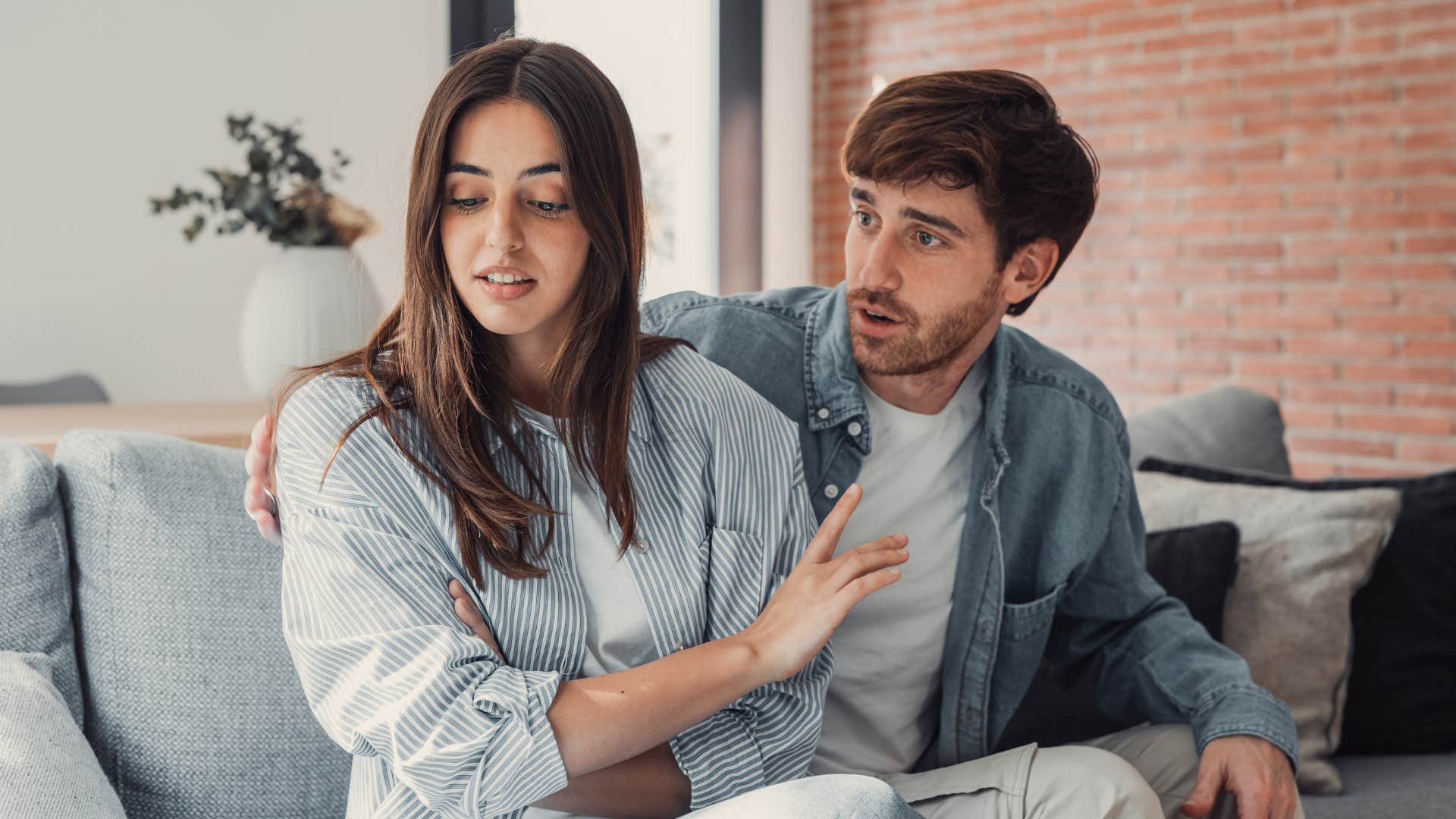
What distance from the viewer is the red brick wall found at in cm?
349

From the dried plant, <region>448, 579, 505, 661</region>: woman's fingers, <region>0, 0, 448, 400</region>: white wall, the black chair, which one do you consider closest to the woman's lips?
<region>448, 579, 505, 661</region>: woman's fingers

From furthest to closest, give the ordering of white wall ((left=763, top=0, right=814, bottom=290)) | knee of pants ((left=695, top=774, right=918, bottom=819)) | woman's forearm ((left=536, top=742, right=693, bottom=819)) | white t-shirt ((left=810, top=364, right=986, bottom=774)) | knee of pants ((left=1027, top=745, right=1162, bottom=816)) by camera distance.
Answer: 1. white wall ((left=763, top=0, right=814, bottom=290))
2. white t-shirt ((left=810, top=364, right=986, bottom=774))
3. knee of pants ((left=1027, top=745, right=1162, bottom=816))
4. woman's forearm ((left=536, top=742, right=693, bottom=819))
5. knee of pants ((left=695, top=774, right=918, bottom=819))

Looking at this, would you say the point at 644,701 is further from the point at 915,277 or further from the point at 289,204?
the point at 289,204

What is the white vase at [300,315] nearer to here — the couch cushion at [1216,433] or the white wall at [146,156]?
the white wall at [146,156]

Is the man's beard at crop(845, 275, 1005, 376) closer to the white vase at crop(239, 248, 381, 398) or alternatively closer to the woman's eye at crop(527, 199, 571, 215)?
the woman's eye at crop(527, 199, 571, 215)

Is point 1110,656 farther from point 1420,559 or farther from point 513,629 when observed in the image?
point 513,629

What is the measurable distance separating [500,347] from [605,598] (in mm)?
268

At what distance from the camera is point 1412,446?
3559mm

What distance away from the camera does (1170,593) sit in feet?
6.09

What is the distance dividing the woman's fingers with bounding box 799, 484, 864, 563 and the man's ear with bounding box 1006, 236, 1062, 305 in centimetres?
55

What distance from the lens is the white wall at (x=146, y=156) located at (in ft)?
9.22

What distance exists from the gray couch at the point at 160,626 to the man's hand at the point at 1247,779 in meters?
0.97

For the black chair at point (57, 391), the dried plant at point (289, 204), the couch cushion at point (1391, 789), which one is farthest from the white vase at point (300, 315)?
the couch cushion at point (1391, 789)

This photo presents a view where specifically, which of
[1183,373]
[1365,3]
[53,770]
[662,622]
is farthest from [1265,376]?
[53,770]
